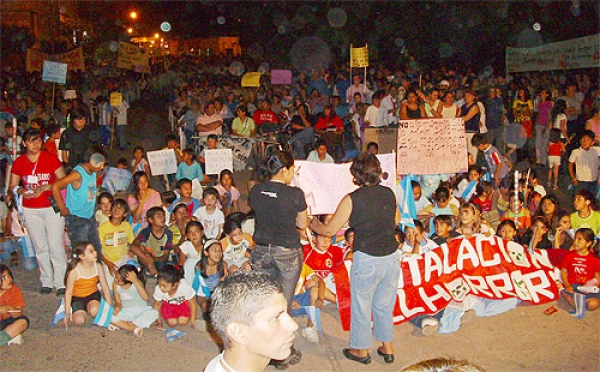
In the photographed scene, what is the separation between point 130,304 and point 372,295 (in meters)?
2.53

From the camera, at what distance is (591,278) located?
240 inches

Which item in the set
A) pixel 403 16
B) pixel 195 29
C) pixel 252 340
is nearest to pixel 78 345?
pixel 252 340

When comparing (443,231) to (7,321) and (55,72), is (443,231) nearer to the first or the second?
(7,321)

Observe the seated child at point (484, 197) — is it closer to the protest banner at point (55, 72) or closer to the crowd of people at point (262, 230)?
the crowd of people at point (262, 230)

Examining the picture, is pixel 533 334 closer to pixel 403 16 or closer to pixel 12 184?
pixel 12 184

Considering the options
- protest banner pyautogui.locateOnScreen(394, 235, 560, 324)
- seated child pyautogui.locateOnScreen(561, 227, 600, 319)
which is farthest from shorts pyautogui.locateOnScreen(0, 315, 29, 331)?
seated child pyautogui.locateOnScreen(561, 227, 600, 319)

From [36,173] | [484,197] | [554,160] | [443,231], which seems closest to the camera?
[36,173]

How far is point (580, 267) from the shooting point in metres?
6.14

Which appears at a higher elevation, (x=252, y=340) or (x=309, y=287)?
(x=252, y=340)

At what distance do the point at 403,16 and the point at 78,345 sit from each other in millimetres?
23619

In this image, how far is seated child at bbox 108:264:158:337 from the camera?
5.85 meters

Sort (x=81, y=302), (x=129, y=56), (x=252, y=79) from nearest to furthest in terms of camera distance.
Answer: (x=81, y=302) < (x=252, y=79) < (x=129, y=56)

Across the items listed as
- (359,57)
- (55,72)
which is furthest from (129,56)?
(359,57)

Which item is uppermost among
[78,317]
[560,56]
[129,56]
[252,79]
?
→ [129,56]
